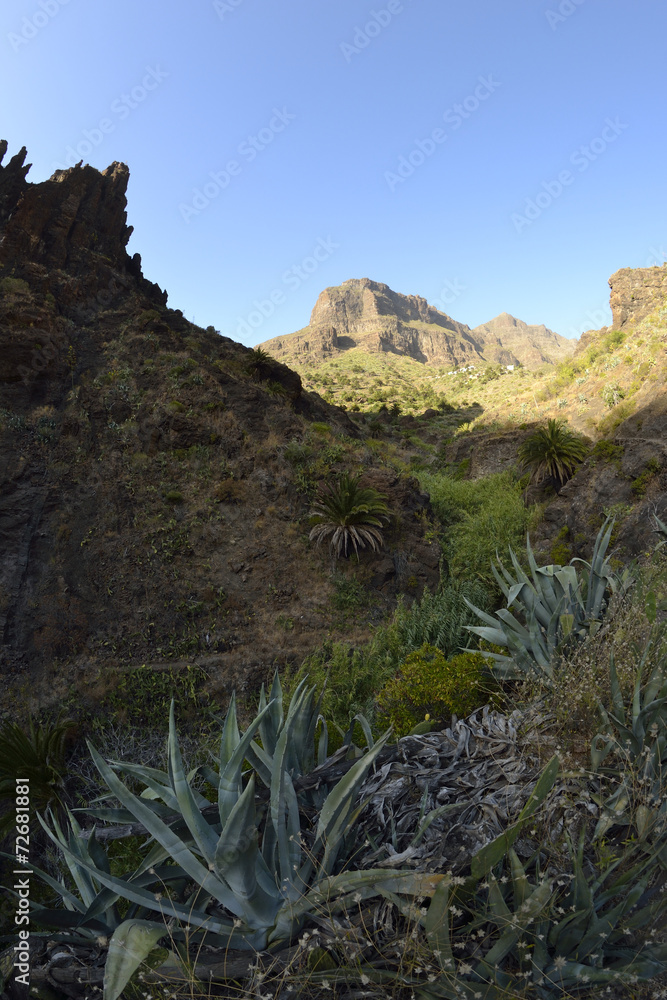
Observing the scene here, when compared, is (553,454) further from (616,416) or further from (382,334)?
(382,334)

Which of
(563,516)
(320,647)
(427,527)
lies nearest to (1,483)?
(320,647)

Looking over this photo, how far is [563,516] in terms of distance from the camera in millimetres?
10633

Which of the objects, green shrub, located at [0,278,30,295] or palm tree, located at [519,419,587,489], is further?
green shrub, located at [0,278,30,295]

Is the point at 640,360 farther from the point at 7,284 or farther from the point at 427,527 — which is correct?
the point at 7,284

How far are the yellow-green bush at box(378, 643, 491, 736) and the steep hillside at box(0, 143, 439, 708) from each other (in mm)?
3488

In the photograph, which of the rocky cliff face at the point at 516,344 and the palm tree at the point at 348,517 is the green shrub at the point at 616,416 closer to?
the palm tree at the point at 348,517

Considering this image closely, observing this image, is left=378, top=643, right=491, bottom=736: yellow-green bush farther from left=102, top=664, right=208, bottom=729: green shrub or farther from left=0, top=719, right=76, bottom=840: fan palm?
left=0, top=719, right=76, bottom=840: fan palm

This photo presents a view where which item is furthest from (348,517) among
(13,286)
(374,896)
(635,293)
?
(635,293)

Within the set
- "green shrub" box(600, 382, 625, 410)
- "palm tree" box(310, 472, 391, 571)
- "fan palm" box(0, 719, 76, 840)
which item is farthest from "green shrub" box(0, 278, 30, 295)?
"green shrub" box(600, 382, 625, 410)

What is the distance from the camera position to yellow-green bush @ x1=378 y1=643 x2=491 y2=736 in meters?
4.26

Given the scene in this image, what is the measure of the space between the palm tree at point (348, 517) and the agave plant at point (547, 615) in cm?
469

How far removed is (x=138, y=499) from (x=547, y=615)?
8329 millimetres

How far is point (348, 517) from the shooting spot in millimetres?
9680

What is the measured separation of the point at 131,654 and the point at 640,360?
50.9 feet
